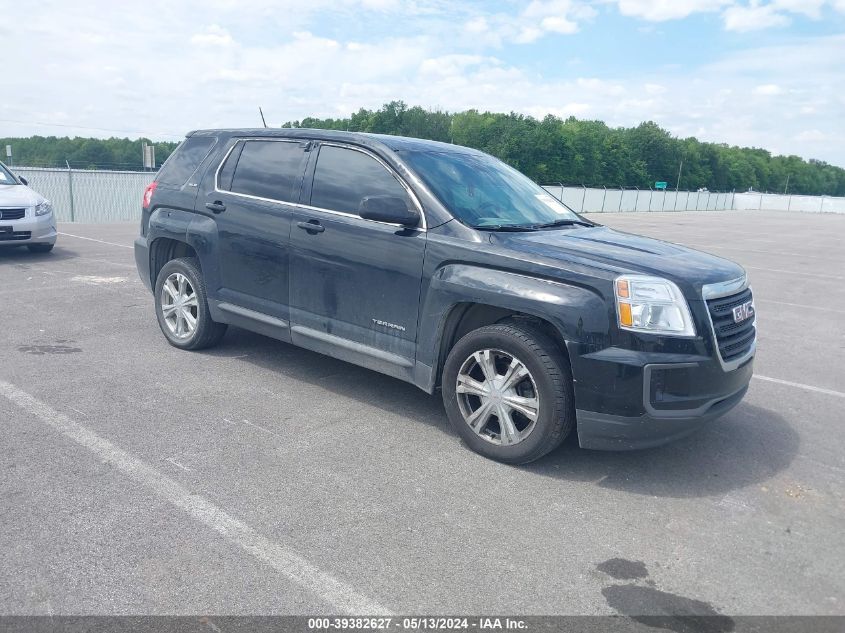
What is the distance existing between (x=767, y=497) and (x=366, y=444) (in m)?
2.31

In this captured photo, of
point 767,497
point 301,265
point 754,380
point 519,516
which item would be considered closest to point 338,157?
point 301,265

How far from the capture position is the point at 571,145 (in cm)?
9669

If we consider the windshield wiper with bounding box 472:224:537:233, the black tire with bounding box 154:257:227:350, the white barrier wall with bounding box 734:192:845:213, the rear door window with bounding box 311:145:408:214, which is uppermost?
the rear door window with bounding box 311:145:408:214

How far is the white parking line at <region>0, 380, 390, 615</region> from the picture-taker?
2.98m

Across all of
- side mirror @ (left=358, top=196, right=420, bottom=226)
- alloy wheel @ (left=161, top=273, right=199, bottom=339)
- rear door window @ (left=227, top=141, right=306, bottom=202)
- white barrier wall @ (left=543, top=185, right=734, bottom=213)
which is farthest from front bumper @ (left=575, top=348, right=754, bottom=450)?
white barrier wall @ (left=543, top=185, right=734, bottom=213)

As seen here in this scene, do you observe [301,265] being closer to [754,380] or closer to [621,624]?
[621,624]

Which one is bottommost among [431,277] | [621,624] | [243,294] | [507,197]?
[621,624]

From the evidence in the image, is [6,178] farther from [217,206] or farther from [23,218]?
[217,206]

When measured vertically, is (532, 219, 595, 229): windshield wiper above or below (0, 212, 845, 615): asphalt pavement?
above

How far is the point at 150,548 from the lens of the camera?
3.24 metres

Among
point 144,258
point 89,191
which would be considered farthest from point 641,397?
point 89,191

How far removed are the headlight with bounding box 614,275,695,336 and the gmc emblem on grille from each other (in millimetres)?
549

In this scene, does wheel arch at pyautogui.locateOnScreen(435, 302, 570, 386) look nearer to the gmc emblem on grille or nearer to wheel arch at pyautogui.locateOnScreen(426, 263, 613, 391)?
wheel arch at pyautogui.locateOnScreen(426, 263, 613, 391)

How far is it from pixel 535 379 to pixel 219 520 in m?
1.83
